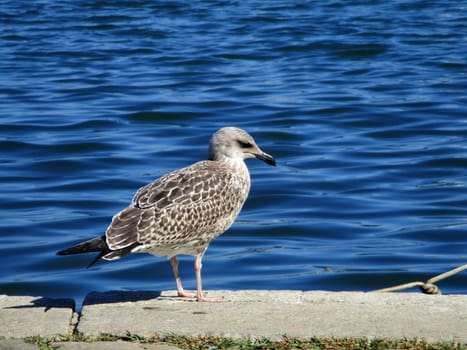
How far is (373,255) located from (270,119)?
6.37 meters

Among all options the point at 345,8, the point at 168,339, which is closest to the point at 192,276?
the point at 168,339

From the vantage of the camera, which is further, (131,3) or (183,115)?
(131,3)

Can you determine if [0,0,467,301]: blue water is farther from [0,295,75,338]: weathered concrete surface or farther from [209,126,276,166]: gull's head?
[0,295,75,338]: weathered concrete surface

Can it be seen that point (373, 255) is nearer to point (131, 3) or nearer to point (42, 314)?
point (42, 314)

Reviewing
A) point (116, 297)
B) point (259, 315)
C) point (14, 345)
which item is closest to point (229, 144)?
point (116, 297)

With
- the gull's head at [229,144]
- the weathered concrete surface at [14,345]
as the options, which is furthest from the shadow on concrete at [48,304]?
the gull's head at [229,144]

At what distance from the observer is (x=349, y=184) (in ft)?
45.1

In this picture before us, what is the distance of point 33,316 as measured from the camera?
6.64 m

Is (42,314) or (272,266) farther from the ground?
(42,314)

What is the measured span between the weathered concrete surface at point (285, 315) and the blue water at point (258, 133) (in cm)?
289

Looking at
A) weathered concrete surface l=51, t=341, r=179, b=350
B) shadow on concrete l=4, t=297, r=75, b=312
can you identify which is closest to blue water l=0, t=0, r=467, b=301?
shadow on concrete l=4, t=297, r=75, b=312

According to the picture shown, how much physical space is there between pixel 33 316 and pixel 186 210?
1.45 m

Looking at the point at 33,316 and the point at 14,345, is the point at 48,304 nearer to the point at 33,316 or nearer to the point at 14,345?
the point at 33,316

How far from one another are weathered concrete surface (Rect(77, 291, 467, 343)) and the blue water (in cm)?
289
